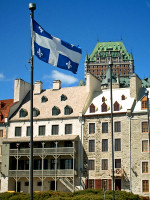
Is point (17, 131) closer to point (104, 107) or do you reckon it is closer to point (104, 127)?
point (104, 127)

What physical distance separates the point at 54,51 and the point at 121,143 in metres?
32.0

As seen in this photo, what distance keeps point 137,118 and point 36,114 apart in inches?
615

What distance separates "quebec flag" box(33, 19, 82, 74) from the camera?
2000 centimetres

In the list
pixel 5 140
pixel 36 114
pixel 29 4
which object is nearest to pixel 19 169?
pixel 5 140

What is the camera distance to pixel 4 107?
60500 millimetres

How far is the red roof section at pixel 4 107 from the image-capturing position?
58.5m

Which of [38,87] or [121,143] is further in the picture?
[38,87]

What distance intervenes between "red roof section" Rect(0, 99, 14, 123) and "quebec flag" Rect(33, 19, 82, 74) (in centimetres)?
3749

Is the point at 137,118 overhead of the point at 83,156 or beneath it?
overhead

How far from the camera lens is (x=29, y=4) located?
1900cm

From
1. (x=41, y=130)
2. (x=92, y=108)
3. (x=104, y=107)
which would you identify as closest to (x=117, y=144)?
(x=104, y=107)

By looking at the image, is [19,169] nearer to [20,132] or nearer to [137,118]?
[20,132]

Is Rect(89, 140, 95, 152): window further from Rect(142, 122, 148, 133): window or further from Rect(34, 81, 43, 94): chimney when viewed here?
Rect(34, 81, 43, 94): chimney

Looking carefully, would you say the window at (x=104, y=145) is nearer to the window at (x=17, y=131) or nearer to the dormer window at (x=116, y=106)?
the dormer window at (x=116, y=106)
